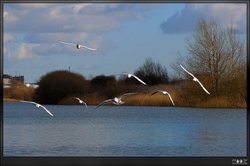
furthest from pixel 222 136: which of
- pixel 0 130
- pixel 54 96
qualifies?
pixel 54 96

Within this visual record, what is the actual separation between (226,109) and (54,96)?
727cm

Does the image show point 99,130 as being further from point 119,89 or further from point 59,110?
point 59,110

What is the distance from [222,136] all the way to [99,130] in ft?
12.5

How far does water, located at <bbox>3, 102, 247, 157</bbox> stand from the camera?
1460cm

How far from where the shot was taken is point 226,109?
74.9 feet

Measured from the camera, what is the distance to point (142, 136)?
1800cm

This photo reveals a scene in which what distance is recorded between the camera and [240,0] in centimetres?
989

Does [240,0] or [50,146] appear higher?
[240,0]

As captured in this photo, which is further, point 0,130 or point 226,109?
point 226,109

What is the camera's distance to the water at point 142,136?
575 inches

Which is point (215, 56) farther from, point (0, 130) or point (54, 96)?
point (0, 130)
